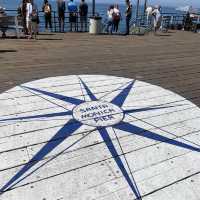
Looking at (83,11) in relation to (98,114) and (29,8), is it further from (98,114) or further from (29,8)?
(98,114)

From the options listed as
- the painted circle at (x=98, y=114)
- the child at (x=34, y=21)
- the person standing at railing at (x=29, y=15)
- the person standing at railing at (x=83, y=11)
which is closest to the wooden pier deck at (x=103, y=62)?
the person standing at railing at (x=29, y=15)

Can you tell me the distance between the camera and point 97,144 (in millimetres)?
3469

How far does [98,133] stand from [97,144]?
243 mm

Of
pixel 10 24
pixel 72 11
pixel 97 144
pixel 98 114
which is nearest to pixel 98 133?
pixel 97 144

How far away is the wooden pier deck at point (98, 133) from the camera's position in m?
2.81

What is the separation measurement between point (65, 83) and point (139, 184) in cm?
307

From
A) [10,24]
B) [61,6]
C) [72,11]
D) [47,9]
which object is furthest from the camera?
[72,11]

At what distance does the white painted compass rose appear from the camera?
279 cm

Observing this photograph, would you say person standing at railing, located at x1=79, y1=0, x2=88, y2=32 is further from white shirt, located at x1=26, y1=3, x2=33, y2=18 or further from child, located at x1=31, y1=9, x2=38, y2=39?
white shirt, located at x1=26, y1=3, x2=33, y2=18

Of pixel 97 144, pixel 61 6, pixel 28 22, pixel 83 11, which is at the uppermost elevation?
pixel 61 6

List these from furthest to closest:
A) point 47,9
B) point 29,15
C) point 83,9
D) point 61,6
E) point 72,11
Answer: point 83,9
point 72,11
point 61,6
point 47,9
point 29,15

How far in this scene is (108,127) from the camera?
12.6 ft

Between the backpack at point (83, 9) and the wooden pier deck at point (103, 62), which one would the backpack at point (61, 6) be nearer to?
the backpack at point (83, 9)

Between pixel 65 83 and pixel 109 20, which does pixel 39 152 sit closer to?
pixel 65 83
